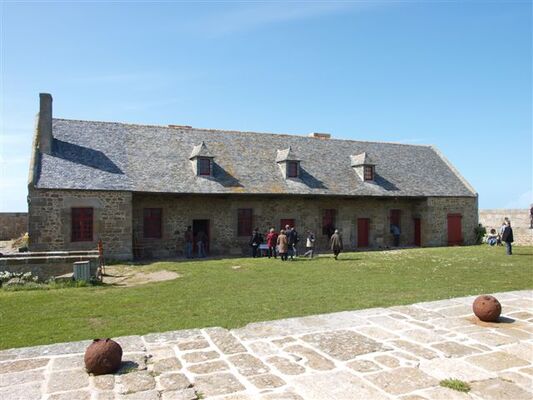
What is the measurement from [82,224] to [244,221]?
25.4ft

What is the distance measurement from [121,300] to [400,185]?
19662 millimetres

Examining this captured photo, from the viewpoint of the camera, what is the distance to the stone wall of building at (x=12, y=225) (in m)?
27.6

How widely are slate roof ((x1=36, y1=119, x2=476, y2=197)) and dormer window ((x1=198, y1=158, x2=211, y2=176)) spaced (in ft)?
1.24

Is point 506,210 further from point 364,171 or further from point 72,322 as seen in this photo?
point 72,322

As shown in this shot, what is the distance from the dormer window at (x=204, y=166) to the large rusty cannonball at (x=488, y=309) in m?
15.9

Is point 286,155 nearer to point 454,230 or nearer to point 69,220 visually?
point 69,220

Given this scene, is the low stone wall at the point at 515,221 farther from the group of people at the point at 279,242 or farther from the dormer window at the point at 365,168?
the group of people at the point at 279,242

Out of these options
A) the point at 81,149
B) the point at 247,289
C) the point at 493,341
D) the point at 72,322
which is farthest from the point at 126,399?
the point at 81,149

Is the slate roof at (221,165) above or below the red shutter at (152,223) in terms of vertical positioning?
above

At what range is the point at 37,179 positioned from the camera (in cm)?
1820

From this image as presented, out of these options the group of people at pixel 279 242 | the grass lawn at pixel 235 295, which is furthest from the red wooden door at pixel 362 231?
the grass lawn at pixel 235 295

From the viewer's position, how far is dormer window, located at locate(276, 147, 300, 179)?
77.7 feet

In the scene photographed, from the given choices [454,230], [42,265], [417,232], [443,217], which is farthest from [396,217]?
[42,265]

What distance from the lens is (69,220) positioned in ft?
61.0
